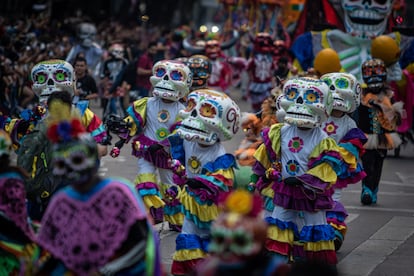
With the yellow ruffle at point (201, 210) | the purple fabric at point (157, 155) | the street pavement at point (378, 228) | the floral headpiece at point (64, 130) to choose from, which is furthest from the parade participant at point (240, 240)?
the purple fabric at point (157, 155)

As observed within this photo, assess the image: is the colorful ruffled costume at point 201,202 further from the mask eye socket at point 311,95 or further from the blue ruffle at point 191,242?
the mask eye socket at point 311,95

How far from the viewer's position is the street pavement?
12.4 metres

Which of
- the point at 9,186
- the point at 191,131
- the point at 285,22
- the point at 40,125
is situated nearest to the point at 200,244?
the point at 191,131

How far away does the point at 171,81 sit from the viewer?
45.3ft

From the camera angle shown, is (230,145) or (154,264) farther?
(230,145)

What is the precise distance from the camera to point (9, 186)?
28.2ft

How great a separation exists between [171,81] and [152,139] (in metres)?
0.69

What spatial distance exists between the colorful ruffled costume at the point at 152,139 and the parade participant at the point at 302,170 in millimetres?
2195

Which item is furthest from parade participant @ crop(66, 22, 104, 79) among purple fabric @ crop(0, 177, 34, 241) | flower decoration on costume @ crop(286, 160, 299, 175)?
purple fabric @ crop(0, 177, 34, 241)

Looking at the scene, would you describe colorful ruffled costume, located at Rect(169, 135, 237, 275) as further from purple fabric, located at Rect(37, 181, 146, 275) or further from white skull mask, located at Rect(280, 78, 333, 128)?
purple fabric, located at Rect(37, 181, 146, 275)

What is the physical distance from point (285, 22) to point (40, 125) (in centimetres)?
3175

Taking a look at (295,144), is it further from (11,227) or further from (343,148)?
(11,227)

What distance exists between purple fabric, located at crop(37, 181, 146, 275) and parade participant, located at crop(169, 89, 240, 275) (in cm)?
319

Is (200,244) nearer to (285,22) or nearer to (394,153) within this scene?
(394,153)
